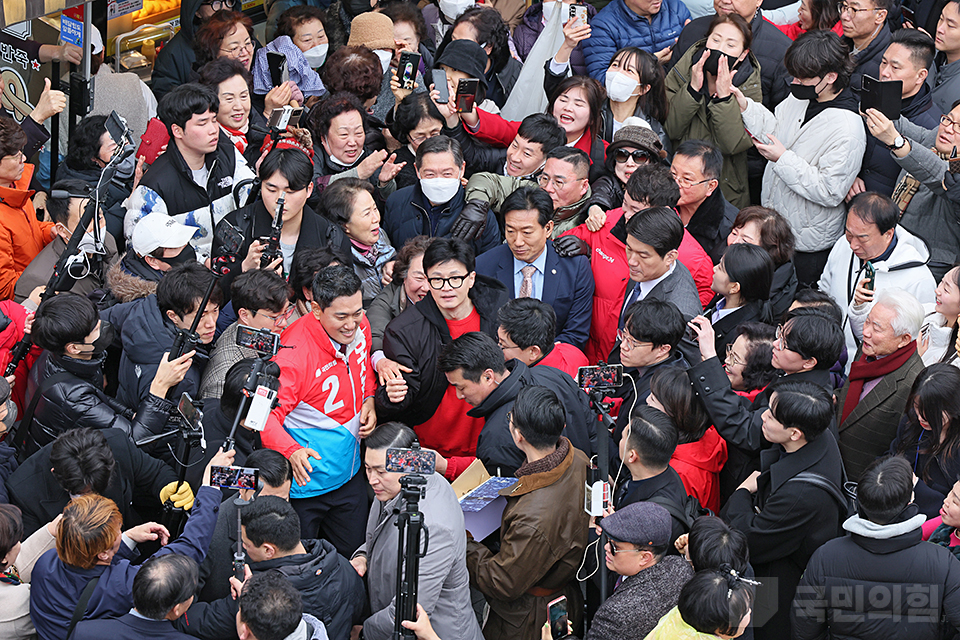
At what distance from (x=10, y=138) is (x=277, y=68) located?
2.02 meters

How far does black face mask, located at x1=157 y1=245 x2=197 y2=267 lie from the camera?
15.6 feet

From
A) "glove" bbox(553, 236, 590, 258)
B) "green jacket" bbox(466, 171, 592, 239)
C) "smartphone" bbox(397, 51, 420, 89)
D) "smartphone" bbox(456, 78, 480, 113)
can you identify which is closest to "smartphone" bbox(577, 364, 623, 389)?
"glove" bbox(553, 236, 590, 258)

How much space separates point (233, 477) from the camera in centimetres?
318

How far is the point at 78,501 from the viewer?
330 cm

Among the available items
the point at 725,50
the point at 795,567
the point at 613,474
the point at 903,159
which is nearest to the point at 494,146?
the point at 725,50

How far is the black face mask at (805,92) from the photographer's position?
554 cm

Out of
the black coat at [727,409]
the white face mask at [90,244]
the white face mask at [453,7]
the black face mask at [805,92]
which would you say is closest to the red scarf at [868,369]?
the black coat at [727,409]

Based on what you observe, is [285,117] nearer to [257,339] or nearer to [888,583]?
[257,339]

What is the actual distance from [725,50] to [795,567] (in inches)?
131

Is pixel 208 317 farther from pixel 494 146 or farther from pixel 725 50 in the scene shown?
pixel 725 50

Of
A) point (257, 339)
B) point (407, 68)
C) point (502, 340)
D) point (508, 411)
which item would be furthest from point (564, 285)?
point (407, 68)

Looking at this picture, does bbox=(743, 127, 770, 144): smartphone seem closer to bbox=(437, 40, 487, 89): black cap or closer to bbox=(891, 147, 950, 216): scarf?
bbox=(891, 147, 950, 216): scarf

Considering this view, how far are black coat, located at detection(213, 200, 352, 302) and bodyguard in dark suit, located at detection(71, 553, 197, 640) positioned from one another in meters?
1.87

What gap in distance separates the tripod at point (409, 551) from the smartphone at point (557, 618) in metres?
0.43
